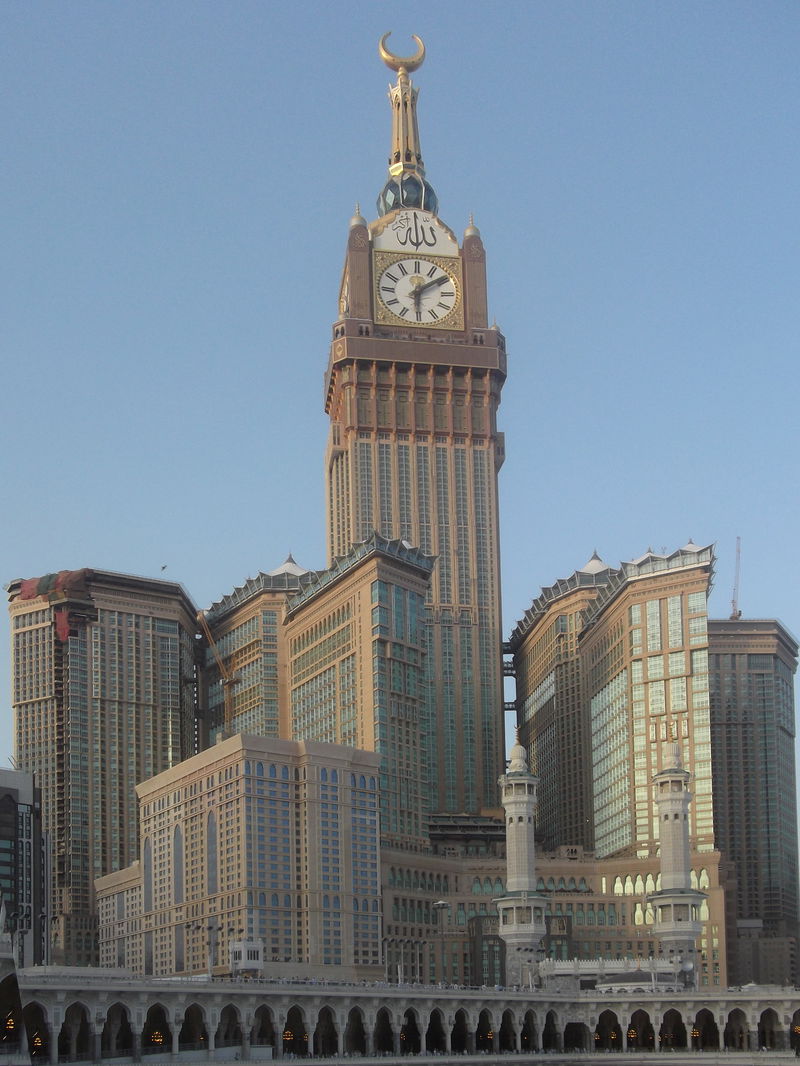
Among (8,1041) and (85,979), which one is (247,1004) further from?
(8,1041)

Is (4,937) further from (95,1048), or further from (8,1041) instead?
(95,1048)

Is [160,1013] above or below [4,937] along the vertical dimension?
below

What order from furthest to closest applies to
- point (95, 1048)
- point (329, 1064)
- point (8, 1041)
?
point (329, 1064), point (95, 1048), point (8, 1041)

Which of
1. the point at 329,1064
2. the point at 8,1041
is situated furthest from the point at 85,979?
the point at 8,1041

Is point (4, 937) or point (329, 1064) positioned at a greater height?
point (4, 937)

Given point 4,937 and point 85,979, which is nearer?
point 4,937

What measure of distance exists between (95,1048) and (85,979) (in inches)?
359

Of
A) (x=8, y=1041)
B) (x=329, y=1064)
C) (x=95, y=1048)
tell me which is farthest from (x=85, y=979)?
(x=8, y=1041)

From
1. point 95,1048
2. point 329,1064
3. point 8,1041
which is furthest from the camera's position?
point 329,1064

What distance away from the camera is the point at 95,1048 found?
18112 cm

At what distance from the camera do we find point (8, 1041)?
122438mm

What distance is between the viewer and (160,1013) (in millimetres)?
195750

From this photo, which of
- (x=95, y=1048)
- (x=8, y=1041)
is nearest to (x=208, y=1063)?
(x=95, y=1048)

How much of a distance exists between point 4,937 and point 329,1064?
3059 inches
